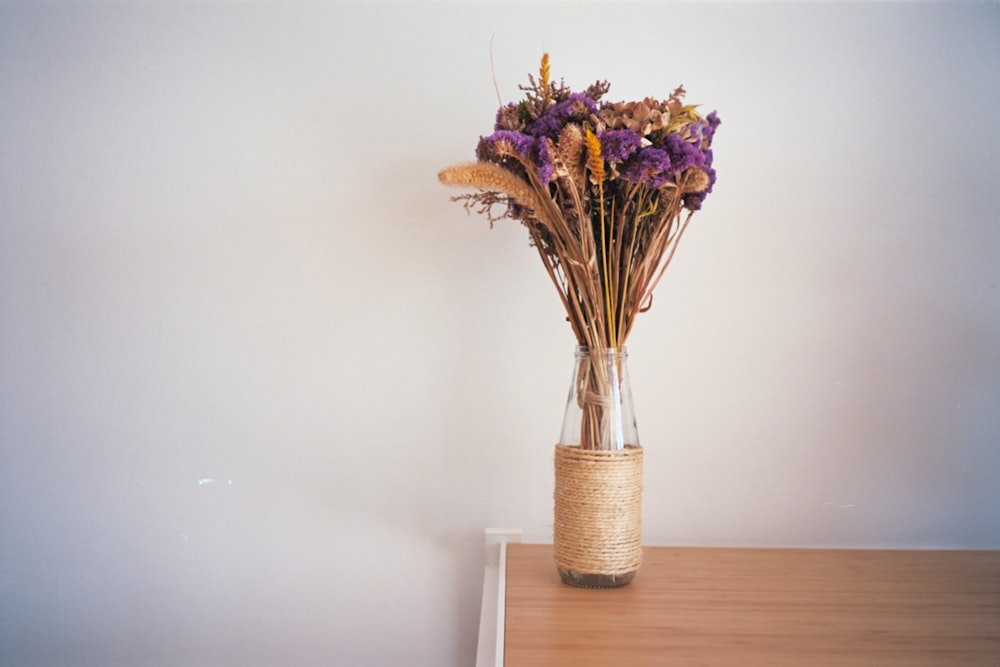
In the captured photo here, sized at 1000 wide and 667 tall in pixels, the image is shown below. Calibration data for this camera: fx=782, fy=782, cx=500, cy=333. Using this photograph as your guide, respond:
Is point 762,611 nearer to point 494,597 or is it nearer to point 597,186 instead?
point 494,597

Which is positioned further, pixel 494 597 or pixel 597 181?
pixel 494 597

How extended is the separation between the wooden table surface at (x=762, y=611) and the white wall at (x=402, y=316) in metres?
0.14

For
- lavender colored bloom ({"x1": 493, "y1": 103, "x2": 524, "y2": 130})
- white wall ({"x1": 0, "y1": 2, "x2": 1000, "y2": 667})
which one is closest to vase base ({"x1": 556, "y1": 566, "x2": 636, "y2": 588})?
white wall ({"x1": 0, "y1": 2, "x2": 1000, "y2": 667})

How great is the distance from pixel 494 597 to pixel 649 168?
722mm

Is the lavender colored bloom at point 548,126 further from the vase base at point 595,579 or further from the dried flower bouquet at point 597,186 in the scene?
the vase base at point 595,579

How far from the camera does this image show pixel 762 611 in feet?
3.38

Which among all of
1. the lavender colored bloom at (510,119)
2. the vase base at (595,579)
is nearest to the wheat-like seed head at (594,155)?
the lavender colored bloom at (510,119)

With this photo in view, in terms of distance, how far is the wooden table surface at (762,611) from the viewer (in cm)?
88

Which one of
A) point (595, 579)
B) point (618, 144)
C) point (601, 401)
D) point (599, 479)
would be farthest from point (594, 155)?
point (595, 579)

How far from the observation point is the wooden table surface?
0.88m

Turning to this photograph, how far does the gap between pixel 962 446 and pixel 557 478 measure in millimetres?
797

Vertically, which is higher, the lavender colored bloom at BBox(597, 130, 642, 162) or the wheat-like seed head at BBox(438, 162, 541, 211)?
the lavender colored bloom at BBox(597, 130, 642, 162)

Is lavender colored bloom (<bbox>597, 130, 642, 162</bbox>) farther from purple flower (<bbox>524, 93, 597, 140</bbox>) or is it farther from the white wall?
Result: the white wall

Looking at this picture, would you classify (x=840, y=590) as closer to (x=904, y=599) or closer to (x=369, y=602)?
(x=904, y=599)
